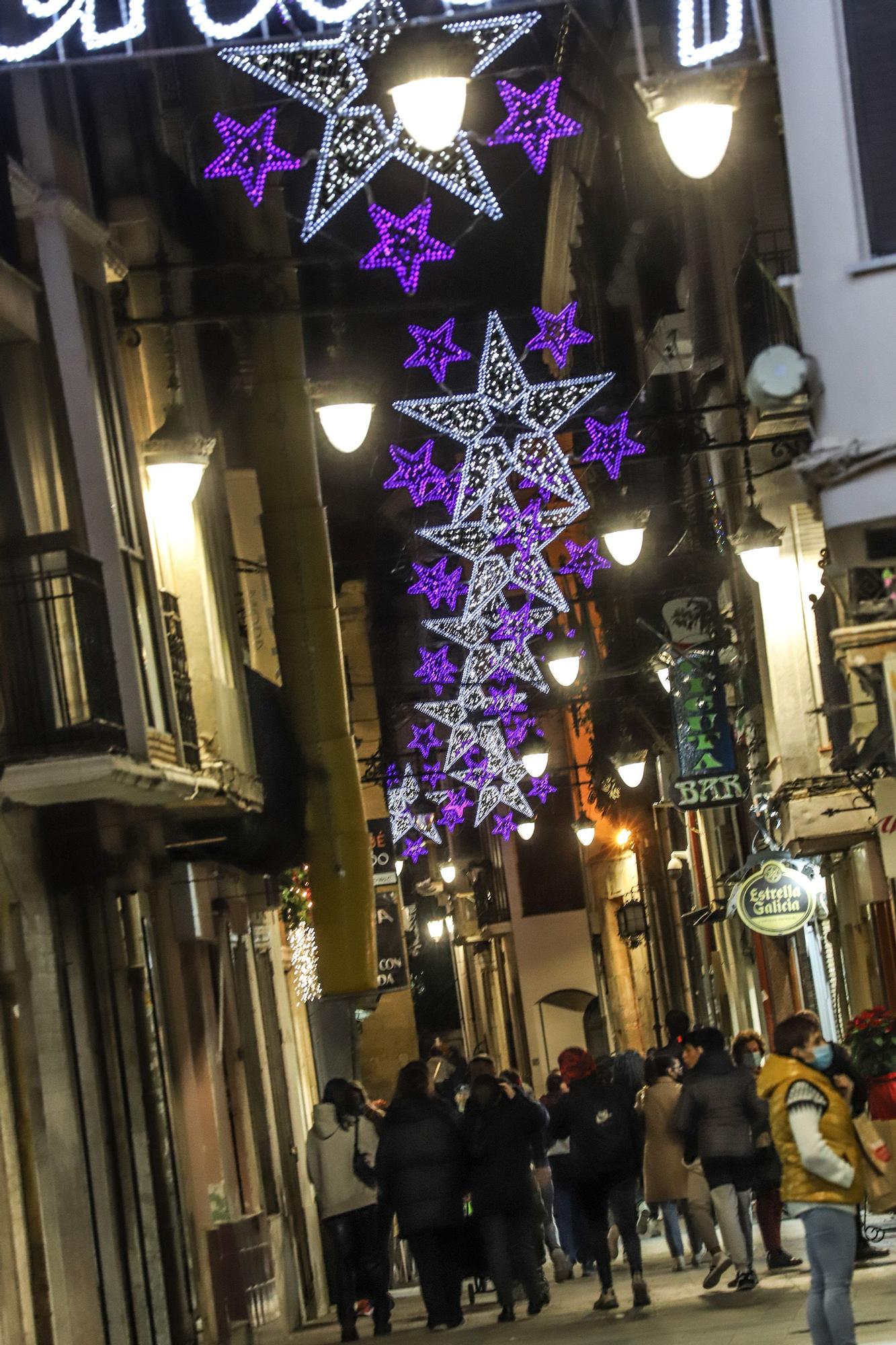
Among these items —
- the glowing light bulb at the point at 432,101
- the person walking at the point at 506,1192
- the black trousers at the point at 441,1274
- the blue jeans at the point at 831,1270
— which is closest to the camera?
the blue jeans at the point at 831,1270

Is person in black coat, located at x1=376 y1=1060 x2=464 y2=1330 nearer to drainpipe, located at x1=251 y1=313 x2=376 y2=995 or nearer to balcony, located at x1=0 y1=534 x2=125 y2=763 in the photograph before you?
balcony, located at x1=0 y1=534 x2=125 y2=763

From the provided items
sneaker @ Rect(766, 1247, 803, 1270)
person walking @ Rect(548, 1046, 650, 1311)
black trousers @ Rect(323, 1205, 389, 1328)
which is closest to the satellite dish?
person walking @ Rect(548, 1046, 650, 1311)

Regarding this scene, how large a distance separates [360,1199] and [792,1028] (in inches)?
310

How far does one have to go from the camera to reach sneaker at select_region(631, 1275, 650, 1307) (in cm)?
1595

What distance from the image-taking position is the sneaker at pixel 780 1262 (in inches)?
667

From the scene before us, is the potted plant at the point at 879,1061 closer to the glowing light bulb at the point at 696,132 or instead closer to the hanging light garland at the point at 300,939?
the glowing light bulb at the point at 696,132

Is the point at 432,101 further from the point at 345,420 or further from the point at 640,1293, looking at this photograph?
the point at 640,1293

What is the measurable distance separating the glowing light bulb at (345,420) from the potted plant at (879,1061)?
5864 millimetres

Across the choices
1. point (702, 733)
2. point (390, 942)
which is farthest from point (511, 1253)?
Answer: point (390, 942)

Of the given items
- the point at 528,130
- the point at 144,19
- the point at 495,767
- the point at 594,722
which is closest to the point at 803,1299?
the point at 528,130

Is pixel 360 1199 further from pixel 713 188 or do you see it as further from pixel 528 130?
pixel 713 188

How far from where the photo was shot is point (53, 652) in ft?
46.3

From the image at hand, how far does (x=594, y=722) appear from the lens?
40219 millimetres

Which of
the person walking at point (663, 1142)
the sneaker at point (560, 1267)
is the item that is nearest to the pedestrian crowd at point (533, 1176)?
the person walking at point (663, 1142)
